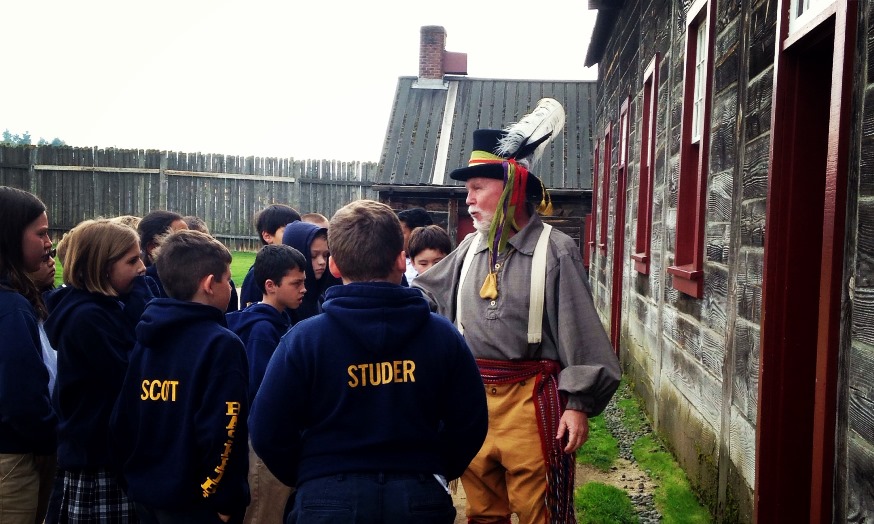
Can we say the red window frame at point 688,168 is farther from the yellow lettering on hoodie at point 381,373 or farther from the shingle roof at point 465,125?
the shingle roof at point 465,125

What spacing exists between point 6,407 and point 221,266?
3.28 ft

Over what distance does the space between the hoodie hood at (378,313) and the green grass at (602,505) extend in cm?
277

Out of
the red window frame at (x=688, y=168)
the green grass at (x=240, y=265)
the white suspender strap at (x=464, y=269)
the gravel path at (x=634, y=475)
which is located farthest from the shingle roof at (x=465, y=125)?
the white suspender strap at (x=464, y=269)

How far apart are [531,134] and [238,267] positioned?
14332mm

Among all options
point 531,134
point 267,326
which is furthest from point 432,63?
point 267,326

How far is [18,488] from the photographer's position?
332 cm

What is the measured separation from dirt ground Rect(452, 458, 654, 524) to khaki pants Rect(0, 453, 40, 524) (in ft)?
8.55

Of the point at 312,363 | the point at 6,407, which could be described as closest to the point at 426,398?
the point at 312,363

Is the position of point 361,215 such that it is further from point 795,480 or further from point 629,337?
point 629,337

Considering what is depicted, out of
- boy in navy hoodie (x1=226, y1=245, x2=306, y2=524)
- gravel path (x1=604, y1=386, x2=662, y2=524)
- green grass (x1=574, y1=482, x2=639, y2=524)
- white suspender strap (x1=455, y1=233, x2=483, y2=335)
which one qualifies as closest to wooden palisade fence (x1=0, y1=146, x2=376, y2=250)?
gravel path (x1=604, y1=386, x2=662, y2=524)

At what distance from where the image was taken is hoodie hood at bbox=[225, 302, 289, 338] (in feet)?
12.5

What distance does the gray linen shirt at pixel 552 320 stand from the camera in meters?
3.34

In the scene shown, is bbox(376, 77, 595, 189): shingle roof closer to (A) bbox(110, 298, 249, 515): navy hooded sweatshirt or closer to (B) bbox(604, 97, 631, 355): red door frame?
(B) bbox(604, 97, 631, 355): red door frame

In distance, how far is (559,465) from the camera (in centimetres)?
344
